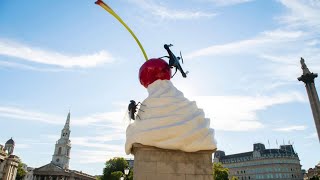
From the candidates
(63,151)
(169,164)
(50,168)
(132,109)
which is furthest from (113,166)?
(63,151)

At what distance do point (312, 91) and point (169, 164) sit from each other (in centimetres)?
3351

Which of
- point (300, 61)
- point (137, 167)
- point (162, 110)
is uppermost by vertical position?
point (300, 61)

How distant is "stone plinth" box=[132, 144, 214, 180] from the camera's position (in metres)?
9.47

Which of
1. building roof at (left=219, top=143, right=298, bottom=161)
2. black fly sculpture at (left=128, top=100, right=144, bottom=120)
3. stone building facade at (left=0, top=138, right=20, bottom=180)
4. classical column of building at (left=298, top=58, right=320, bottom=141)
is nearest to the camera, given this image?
black fly sculpture at (left=128, top=100, right=144, bottom=120)

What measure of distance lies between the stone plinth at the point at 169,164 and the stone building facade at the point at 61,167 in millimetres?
104172

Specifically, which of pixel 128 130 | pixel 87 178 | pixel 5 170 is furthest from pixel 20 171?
pixel 128 130

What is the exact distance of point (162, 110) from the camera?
1044cm

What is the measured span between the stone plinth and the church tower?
11185cm

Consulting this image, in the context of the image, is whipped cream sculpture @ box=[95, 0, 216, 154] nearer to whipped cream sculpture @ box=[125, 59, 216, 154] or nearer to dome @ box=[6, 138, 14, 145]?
whipped cream sculpture @ box=[125, 59, 216, 154]

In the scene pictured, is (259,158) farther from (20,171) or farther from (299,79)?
(20,171)

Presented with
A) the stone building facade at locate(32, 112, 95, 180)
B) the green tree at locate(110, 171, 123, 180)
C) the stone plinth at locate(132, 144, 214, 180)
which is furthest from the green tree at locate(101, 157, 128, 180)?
the stone plinth at locate(132, 144, 214, 180)

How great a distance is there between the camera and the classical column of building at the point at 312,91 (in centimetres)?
3441

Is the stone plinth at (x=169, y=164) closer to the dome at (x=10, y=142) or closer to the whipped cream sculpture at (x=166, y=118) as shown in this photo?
the whipped cream sculpture at (x=166, y=118)

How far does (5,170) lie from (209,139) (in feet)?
246
